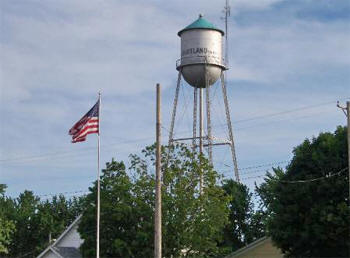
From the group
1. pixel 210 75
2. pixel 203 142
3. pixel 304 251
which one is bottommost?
pixel 304 251

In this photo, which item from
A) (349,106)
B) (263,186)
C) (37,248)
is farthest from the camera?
(37,248)

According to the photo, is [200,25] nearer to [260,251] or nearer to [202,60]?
[202,60]

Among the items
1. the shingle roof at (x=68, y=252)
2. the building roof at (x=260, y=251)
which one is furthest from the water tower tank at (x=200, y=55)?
the shingle roof at (x=68, y=252)

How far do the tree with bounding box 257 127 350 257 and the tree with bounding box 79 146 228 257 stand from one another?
4.11m

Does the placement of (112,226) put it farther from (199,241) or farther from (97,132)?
(97,132)

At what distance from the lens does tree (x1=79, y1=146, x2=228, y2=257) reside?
158 feet

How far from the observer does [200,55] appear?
5997 centimetres

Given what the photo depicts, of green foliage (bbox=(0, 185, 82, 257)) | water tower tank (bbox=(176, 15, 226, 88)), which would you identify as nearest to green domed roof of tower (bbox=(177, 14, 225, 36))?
water tower tank (bbox=(176, 15, 226, 88))

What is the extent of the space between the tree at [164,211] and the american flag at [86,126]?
10.9 meters

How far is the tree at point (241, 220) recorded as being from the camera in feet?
222

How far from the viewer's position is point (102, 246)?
48.8 m

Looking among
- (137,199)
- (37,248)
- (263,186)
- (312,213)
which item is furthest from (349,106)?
(37,248)

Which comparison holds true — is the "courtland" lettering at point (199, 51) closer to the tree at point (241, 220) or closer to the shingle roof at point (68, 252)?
the tree at point (241, 220)

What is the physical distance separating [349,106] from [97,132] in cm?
1211
